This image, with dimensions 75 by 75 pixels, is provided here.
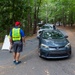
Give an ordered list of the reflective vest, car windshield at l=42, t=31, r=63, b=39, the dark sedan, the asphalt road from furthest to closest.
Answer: car windshield at l=42, t=31, r=63, b=39, the dark sedan, the reflective vest, the asphalt road

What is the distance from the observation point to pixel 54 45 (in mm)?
8633

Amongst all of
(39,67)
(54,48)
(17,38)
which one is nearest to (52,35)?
(54,48)

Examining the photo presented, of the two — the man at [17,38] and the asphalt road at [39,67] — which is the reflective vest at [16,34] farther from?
the asphalt road at [39,67]

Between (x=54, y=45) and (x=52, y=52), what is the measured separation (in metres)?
0.40

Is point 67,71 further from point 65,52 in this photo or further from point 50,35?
point 50,35

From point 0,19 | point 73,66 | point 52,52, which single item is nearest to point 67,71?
point 73,66

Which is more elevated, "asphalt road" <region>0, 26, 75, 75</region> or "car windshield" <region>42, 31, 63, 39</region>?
"car windshield" <region>42, 31, 63, 39</region>

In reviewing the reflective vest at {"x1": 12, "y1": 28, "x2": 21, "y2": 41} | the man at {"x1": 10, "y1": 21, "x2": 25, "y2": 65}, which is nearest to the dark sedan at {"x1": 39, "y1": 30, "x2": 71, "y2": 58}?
Result: the man at {"x1": 10, "y1": 21, "x2": 25, "y2": 65}

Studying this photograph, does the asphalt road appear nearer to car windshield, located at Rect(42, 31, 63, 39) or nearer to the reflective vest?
the reflective vest

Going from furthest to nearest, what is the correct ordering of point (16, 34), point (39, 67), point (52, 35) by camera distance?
point (52, 35) < point (16, 34) < point (39, 67)

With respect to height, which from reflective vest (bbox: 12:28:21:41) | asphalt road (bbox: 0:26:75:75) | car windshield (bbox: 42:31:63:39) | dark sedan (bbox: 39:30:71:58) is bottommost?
asphalt road (bbox: 0:26:75:75)

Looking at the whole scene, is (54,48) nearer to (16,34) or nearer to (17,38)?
(17,38)

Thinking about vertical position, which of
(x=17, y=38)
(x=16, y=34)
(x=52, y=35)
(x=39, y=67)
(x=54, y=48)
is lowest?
(x=39, y=67)

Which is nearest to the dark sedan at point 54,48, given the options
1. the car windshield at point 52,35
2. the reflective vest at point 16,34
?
the car windshield at point 52,35
